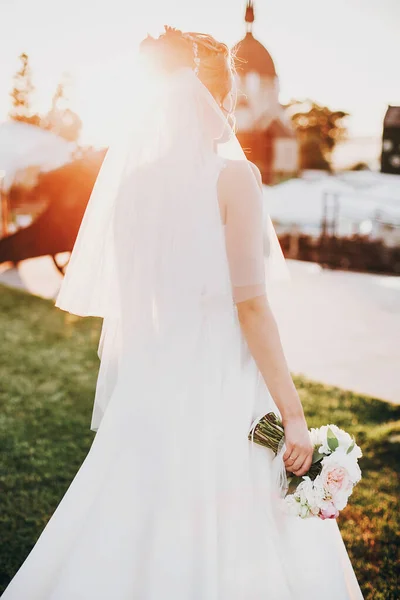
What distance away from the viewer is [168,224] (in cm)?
162

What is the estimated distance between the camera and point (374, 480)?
3.64m

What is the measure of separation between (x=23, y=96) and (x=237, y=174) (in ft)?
38.6

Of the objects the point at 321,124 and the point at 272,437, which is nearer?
the point at 272,437

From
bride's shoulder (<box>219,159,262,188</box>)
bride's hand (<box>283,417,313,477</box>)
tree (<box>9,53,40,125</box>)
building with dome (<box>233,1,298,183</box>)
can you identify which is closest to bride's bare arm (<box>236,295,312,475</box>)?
bride's hand (<box>283,417,313,477</box>)

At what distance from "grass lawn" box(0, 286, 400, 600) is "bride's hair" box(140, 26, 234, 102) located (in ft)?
7.81

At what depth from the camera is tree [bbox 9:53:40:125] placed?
10.1 metres

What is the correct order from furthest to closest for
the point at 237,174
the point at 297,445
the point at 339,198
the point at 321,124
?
the point at 321,124
the point at 339,198
the point at 297,445
the point at 237,174

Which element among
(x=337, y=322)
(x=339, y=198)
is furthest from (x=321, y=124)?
(x=337, y=322)

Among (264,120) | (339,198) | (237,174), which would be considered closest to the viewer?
(237,174)

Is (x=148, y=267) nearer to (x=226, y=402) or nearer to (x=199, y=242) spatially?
(x=199, y=242)

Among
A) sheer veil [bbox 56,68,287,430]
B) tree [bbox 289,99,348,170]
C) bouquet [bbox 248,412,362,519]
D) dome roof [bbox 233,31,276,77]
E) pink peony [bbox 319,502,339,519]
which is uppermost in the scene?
dome roof [bbox 233,31,276,77]

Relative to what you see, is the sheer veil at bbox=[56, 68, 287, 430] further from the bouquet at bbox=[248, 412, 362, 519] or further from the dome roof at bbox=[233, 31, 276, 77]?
the dome roof at bbox=[233, 31, 276, 77]

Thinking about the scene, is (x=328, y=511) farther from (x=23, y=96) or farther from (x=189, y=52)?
(x=23, y=96)

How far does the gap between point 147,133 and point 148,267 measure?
0.40m
